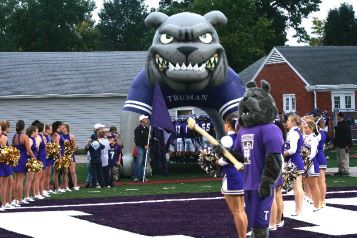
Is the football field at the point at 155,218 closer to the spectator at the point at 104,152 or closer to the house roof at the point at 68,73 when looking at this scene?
the spectator at the point at 104,152

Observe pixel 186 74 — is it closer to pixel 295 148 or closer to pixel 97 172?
pixel 97 172

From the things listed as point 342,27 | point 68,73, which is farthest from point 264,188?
point 342,27

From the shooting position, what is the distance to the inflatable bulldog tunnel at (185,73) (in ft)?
68.9

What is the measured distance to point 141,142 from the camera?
2180 cm

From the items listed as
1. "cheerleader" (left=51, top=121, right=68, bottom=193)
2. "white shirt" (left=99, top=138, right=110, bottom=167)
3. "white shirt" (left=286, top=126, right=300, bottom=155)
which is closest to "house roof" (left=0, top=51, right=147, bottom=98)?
"white shirt" (left=99, top=138, right=110, bottom=167)

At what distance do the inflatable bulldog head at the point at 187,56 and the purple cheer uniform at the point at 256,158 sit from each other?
1183 centimetres

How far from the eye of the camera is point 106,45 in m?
96.4

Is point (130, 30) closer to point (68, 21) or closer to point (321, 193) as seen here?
point (68, 21)

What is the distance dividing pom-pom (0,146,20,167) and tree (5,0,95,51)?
56109 millimetres

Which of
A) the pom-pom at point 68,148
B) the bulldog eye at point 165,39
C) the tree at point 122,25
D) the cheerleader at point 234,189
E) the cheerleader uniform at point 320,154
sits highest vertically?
the tree at point 122,25

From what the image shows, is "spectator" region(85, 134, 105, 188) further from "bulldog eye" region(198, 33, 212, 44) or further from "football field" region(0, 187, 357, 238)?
"bulldog eye" region(198, 33, 212, 44)

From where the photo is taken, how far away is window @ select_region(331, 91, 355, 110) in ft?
A: 137

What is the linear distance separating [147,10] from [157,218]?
93702 mm

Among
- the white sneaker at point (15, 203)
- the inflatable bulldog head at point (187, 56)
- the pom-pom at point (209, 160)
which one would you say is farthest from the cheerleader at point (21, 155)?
the pom-pom at point (209, 160)
